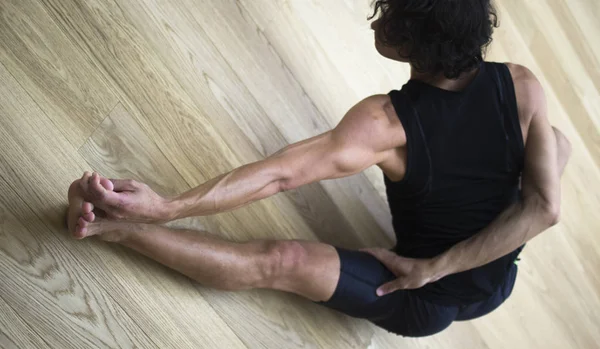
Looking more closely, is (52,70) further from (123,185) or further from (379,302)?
(379,302)

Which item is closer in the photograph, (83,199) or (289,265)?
(83,199)

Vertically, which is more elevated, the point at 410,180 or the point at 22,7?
the point at 22,7

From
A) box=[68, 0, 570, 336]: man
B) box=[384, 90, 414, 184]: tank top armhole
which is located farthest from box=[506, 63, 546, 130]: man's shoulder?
box=[384, 90, 414, 184]: tank top armhole

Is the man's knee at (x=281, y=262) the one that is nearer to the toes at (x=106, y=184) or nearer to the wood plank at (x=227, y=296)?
the wood plank at (x=227, y=296)

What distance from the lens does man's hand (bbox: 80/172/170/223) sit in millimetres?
1003

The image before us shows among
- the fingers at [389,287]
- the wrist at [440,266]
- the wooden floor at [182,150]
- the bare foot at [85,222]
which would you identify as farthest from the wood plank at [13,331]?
the wrist at [440,266]

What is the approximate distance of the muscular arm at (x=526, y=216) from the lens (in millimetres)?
1265

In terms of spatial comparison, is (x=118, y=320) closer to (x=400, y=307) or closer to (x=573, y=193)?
(x=400, y=307)

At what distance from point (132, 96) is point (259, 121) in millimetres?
333

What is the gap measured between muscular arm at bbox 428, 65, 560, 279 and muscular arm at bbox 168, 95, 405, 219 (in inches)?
13.3

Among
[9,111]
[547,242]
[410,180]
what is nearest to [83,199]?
[9,111]

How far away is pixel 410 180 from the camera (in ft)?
4.02

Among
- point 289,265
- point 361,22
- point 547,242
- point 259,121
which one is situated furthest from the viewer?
point 547,242

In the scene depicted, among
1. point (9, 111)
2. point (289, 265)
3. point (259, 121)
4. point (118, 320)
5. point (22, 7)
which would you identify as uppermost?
point (22, 7)
